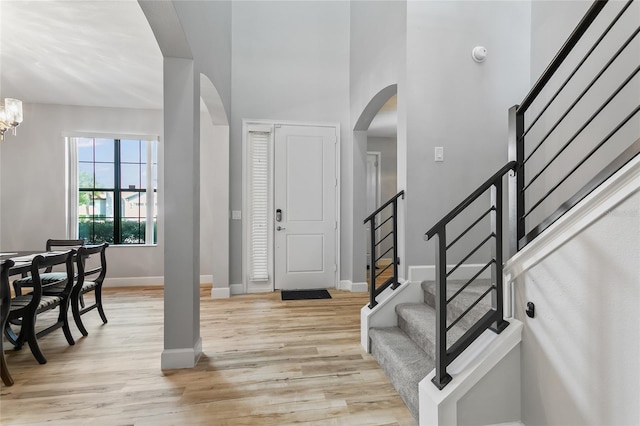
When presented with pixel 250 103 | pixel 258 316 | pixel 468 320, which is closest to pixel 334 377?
pixel 468 320

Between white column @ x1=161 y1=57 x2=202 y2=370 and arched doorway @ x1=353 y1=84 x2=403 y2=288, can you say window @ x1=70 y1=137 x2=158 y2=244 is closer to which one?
white column @ x1=161 y1=57 x2=202 y2=370

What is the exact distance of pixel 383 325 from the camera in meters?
2.40

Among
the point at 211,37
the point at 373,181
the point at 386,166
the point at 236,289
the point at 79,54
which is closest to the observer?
the point at 211,37

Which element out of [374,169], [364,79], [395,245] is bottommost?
[395,245]

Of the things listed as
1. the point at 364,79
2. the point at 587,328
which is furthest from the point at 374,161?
the point at 587,328

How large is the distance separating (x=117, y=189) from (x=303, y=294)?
339 cm

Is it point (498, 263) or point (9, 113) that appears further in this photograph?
point (9, 113)

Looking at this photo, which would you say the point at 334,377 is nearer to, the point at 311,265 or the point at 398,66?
the point at 311,265

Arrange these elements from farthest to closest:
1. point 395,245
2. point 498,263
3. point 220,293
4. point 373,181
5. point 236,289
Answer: point 373,181
point 236,289
point 220,293
point 395,245
point 498,263

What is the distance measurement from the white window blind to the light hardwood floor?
109cm

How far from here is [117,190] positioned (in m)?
4.66

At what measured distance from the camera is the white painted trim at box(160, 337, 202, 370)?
2115mm

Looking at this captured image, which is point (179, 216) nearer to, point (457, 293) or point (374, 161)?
point (457, 293)

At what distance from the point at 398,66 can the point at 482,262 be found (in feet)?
6.23
